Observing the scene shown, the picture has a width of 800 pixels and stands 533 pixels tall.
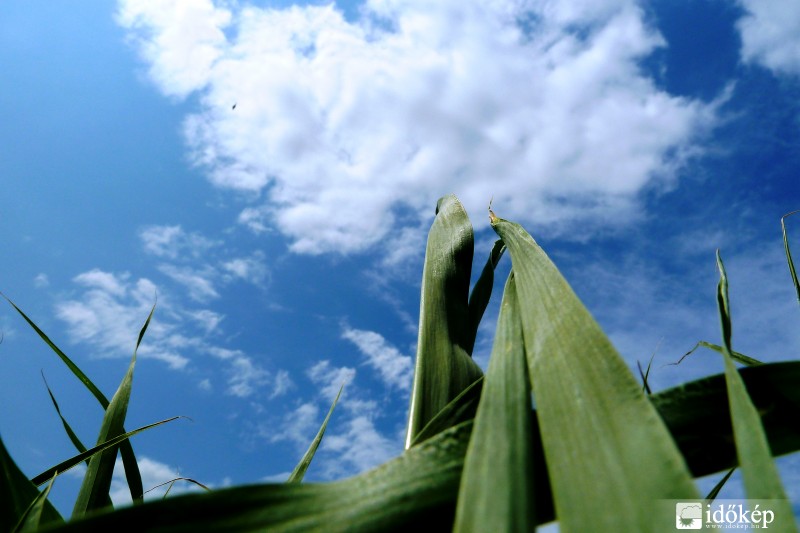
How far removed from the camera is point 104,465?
61cm

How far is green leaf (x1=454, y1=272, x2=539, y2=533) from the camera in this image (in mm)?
230

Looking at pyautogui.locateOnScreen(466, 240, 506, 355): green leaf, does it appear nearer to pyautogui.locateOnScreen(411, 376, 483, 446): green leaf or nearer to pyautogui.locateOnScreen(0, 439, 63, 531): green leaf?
pyautogui.locateOnScreen(411, 376, 483, 446): green leaf

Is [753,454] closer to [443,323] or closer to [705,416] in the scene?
[705,416]

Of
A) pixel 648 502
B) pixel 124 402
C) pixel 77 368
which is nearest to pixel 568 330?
pixel 648 502

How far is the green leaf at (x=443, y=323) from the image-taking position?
1.66 feet

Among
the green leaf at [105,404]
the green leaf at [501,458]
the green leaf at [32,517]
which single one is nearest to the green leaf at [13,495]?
the green leaf at [32,517]

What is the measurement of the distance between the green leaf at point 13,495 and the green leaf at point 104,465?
14 centimetres

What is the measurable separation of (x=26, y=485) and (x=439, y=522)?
344mm

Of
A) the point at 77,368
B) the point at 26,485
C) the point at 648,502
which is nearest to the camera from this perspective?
the point at 648,502

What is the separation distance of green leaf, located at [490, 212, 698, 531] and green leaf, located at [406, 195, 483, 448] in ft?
0.60

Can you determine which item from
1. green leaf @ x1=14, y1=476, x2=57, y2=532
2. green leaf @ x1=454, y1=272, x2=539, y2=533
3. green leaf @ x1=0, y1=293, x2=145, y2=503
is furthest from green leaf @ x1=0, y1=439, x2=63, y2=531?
green leaf @ x1=454, y1=272, x2=539, y2=533

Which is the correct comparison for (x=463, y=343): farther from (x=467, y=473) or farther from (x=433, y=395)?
(x=467, y=473)

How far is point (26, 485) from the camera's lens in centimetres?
44

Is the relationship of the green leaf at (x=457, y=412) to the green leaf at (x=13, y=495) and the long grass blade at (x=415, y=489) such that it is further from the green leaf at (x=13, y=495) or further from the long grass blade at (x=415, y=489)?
the green leaf at (x=13, y=495)
